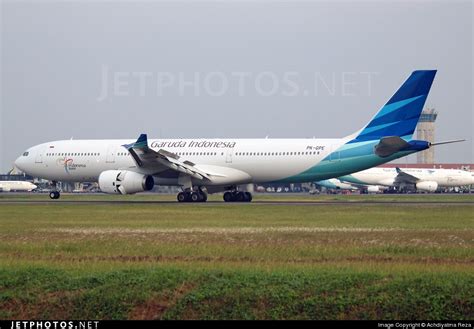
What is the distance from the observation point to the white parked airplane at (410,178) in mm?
107750

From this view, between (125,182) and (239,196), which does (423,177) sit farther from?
(125,182)

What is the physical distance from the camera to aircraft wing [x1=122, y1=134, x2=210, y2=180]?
53.3 meters

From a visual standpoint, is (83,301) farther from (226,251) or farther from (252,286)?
(226,251)

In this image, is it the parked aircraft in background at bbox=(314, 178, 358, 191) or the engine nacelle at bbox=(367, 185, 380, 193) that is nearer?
the parked aircraft in background at bbox=(314, 178, 358, 191)

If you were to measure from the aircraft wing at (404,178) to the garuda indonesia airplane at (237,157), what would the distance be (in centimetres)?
5267

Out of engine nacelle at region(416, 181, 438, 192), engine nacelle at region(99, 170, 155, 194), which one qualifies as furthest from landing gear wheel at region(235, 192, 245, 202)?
engine nacelle at region(416, 181, 438, 192)

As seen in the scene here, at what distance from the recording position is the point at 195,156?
5766cm

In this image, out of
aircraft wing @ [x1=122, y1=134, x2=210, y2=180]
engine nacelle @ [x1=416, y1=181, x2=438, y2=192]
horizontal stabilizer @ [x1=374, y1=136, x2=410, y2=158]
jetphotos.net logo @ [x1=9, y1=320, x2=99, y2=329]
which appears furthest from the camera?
engine nacelle @ [x1=416, y1=181, x2=438, y2=192]

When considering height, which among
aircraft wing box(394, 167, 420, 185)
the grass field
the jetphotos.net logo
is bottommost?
the jetphotos.net logo

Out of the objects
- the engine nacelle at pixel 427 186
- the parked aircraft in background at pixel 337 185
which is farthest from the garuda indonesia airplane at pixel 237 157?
the parked aircraft in background at pixel 337 185

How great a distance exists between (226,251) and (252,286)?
5676mm

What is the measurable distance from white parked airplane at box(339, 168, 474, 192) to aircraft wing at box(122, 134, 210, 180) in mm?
54265

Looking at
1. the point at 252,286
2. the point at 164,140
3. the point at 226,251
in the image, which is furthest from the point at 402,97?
the point at 252,286

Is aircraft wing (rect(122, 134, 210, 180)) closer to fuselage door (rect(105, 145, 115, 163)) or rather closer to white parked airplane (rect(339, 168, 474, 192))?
fuselage door (rect(105, 145, 115, 163))
